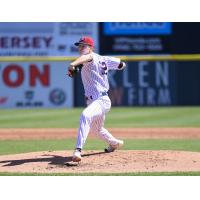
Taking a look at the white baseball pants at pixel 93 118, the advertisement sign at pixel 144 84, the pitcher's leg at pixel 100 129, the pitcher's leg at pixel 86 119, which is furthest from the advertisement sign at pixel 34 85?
the pitcher's leg at pixel 86 119

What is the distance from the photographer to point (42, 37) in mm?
18531

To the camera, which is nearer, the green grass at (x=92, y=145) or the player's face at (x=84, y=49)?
the player's face at (x=84, y=49)

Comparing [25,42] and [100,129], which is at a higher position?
[25,42]

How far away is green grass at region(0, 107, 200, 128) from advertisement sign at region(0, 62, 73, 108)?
62 centimetres

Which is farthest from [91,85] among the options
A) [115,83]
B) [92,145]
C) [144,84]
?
[144,84]

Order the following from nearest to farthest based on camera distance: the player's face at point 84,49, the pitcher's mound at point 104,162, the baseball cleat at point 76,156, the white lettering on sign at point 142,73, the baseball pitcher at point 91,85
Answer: the pitcher's mound at point 104,162
the baseball cleat at point 76,156
the baseball pitcher at point 91,85
the player's face at point 84,49
the white lettering on sign at point 142,73

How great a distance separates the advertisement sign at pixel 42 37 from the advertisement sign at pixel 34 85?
1.43ft

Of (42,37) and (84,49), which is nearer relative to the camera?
(84,49)

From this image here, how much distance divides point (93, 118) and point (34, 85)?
39.4 ft

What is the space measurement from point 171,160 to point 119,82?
1160 cm

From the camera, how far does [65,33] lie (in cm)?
1859

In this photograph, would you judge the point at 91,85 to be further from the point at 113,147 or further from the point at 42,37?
the point at 42,37

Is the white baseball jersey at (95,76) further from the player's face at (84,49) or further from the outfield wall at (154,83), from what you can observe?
the outfield wall at (154,83)

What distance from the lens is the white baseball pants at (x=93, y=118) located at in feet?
21.3
